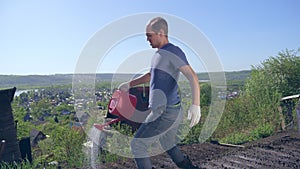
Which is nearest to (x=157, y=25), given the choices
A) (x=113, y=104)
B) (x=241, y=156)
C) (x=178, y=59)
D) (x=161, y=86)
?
(x=178, y=59)

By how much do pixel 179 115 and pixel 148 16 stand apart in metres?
0.91

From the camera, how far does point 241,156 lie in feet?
12.1

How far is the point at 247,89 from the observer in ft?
22.8

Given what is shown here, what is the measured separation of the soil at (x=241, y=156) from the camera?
3330mm

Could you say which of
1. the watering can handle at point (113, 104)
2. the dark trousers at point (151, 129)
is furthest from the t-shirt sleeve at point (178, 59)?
the watering can handle at point (113, 104)

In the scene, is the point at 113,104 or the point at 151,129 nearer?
the point at 151,129

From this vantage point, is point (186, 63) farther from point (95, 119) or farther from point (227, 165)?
point (227, 165)

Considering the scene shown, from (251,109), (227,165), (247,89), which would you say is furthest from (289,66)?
(227,165)

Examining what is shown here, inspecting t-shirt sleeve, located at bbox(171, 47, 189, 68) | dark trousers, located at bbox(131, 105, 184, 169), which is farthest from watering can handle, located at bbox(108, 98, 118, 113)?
t-shirt sleeve, located at bbox(171, 47, 189, 68)

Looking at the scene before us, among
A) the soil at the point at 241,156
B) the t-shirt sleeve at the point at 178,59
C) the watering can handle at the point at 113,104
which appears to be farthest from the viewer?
the soil at the point at 241,156

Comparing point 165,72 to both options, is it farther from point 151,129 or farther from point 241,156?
point 241,156

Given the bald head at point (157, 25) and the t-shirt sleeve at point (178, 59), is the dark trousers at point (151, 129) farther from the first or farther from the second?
the bald head at point (157, 25)

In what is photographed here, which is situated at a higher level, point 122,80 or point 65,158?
point 122,80

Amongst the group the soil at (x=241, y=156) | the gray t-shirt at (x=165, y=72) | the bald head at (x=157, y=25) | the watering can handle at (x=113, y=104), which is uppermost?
the bald head at (x=157, y=25)
